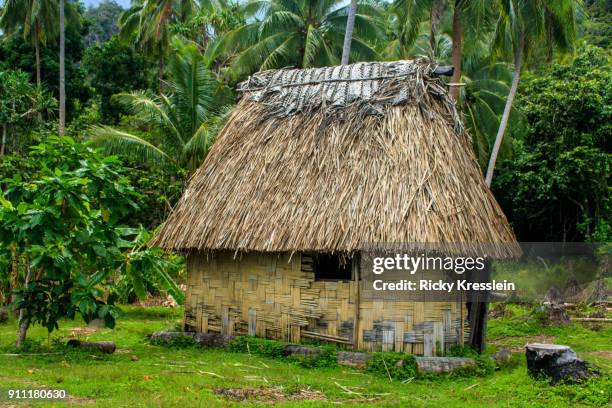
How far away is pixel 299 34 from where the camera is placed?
20109mm

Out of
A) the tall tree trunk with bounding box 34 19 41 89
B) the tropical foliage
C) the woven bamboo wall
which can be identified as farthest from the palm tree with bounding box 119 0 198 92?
the tropical foliage

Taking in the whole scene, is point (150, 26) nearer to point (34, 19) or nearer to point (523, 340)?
point (34, 19)

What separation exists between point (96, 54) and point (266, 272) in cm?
1878

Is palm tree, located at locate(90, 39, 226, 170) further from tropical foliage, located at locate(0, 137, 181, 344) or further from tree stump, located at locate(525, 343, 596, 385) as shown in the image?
tree stump, located at locate(525, 343, 596, 385)

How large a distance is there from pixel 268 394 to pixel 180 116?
34.8 feet

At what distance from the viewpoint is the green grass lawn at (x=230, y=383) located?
23.8 feet

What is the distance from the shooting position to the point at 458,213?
9.42m

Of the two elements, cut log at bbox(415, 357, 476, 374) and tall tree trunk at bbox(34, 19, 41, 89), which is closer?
cut log at bbox(415, 357, 476, 374)

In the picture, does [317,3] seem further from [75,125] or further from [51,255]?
[51,255]

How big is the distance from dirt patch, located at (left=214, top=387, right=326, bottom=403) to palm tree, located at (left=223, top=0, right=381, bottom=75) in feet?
42.2

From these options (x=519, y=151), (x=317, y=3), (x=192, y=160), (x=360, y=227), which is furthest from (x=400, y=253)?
(x=317, y=3)

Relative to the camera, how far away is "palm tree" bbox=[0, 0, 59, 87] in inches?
975

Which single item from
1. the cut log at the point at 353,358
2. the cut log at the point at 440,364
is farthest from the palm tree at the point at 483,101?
the cut log at the point at 353,358

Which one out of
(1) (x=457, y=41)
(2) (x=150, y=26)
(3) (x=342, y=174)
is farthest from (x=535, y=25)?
(2) (x=150, y=26)
